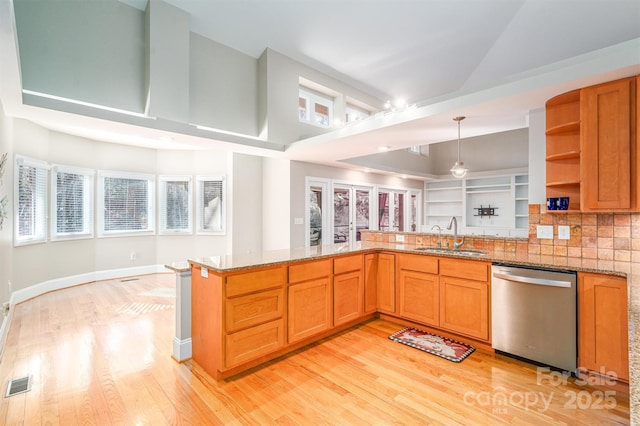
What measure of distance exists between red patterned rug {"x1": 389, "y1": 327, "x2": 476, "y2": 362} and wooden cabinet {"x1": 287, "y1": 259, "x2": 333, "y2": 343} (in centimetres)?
82

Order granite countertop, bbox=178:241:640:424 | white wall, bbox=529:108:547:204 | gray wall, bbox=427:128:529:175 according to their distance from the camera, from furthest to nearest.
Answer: gray wall, bbox=427:128:529:175 → white wall, bbox=529:108:547:204 → granite countertop, bbox=178:241:640:424

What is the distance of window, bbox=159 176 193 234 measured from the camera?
652 centimetres

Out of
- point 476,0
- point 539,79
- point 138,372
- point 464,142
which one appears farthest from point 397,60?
point 138,372

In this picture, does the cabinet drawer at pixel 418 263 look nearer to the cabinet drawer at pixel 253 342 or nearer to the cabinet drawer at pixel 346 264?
the cabinet drawer at pixel 346 264

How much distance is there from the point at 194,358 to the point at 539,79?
388 centimetres

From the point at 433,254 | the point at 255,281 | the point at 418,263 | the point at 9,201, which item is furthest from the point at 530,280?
the point at 9,201

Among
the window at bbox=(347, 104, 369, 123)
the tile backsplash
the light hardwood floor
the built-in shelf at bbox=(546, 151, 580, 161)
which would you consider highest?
the window at bbox=(347, 104, 369, 123)

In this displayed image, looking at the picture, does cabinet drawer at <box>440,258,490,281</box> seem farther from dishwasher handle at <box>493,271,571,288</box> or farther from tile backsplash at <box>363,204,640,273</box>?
tile backsplash at <box>363,204,640,273</box>

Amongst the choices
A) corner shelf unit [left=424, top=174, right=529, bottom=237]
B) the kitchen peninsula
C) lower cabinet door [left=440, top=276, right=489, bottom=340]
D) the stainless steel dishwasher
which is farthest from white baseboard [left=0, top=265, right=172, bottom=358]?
corner shelf unit [left=424, top=174, right=529, bottom=237]

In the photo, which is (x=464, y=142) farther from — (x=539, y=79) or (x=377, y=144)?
(x=539, y=79)

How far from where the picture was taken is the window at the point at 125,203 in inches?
233

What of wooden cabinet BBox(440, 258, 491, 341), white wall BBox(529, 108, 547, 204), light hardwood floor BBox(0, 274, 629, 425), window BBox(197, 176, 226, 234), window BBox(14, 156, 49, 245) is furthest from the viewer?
window BBox(197, 176, 226, 234)

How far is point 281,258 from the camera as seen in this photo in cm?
284

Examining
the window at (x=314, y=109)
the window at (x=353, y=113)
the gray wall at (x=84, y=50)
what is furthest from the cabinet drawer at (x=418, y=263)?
the window at (x=353, y=113)
